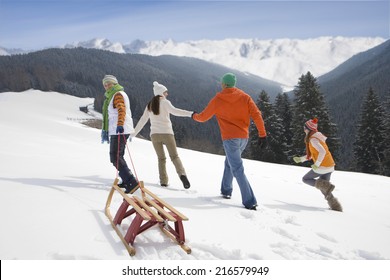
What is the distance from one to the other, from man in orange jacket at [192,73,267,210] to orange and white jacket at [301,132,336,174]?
1.52 metres

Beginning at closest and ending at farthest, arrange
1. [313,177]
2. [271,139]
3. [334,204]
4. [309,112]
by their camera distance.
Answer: [334,204]
[313,177]
[309,112]
[271,139]

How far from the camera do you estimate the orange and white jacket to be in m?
6.97

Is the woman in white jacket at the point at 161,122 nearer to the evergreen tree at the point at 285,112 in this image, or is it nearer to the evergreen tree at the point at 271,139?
the evergreen tree at the point at 271,139

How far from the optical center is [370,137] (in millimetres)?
32406

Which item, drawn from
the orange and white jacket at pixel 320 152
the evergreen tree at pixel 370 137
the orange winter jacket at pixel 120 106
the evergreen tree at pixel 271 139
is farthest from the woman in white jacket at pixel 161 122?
the evergreen tree at pixel 370 137

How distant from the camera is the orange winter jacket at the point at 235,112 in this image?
6.07 metres

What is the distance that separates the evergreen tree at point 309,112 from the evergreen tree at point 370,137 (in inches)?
141

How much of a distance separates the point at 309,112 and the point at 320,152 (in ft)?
83.4

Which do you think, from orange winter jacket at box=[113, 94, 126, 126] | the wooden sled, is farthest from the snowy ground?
orange winter jacket at box=[113, 94, 126, 126]

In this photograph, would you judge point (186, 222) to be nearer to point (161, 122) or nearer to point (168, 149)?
point (168, 149)

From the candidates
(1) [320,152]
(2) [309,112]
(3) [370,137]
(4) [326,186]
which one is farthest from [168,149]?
(3) [370,137]

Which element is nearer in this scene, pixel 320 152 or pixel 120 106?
pixel 120 106

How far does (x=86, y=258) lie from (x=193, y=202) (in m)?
2.79
